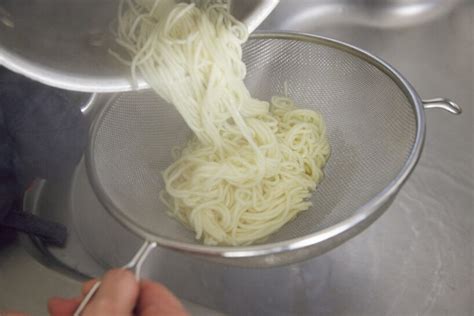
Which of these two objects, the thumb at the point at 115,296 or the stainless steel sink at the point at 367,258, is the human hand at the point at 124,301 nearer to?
the thumb at the point at 115,296

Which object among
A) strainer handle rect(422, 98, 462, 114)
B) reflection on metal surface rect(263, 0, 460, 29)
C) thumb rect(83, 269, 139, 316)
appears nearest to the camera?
thumb rect(83, 269, 139, 316)

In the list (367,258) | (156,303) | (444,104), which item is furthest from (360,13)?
(156,303)

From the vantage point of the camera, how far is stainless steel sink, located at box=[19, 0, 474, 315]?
94 cm

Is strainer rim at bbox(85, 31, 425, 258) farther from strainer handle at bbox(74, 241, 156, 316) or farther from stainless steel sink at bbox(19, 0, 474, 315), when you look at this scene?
stainless steel sink at bbox(19, 0, 474, 315)

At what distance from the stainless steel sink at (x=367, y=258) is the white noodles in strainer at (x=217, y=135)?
0.10 metres

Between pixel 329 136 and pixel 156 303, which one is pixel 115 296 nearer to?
pixel 156 303

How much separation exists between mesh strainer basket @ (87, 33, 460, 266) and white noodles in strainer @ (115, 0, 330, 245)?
0.05 metres

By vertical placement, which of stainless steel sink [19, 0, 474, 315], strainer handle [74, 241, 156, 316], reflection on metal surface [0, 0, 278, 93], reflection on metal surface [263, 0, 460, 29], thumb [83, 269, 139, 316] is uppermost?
reflection on metal surface [263, 0, 460, 29]

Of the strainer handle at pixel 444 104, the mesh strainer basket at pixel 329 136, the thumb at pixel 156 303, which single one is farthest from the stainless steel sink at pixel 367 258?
the thumb at pixel 156 303

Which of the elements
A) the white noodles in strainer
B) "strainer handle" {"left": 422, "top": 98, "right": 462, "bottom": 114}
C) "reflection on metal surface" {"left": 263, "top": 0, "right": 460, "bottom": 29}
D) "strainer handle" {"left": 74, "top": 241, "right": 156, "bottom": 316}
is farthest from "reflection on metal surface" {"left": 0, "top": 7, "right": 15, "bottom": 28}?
"reflection on metal surface" {"left": 263, "top": 0, "right": 460, "bottom": 29}

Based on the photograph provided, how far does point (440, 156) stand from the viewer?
1.18 m

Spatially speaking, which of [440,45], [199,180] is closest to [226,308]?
[199,180]

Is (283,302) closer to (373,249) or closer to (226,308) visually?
(226,308)

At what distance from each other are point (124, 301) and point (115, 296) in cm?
1
